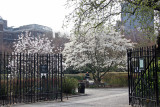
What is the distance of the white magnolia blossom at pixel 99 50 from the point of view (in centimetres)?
2677

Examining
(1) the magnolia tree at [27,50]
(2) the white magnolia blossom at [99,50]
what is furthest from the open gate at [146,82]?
(2) the white magnolia blossom at [99,50]

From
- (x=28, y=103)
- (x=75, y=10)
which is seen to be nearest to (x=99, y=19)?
(x=75, y=10)

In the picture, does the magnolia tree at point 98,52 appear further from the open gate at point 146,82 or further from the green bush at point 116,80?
the open gate at point 146,82

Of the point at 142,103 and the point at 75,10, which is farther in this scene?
the point at 75,10

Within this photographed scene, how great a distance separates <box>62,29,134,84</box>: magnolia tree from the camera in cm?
2677

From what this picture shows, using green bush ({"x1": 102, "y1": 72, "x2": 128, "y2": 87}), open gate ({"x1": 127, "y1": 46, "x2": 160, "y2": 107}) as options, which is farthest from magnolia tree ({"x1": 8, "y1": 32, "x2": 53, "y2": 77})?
green bush ({"x1": 102, "y1": 72, "x2": 128, "y2": 87})

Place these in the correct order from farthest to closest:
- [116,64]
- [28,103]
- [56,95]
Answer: [116,64] < [56,95] < [28,103]

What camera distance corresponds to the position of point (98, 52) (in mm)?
27125

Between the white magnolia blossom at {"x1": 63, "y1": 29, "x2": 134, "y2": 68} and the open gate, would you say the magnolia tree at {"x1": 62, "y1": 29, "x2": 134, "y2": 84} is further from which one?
the open gate

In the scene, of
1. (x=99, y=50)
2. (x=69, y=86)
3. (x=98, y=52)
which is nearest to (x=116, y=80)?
(x=98, y=52)

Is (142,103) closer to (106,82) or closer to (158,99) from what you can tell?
(158,99)

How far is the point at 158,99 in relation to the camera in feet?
32.7

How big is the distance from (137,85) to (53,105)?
4226 millimetres

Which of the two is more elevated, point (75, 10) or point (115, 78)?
point (75, 10)
